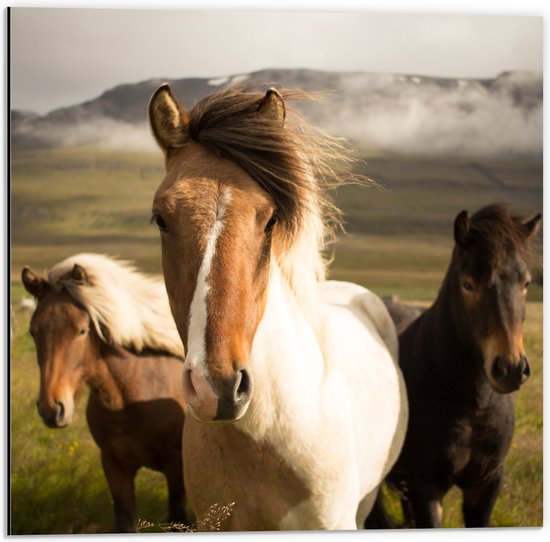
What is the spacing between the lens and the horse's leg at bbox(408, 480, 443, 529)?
8.21ft

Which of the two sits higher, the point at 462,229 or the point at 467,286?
the point at 462,229

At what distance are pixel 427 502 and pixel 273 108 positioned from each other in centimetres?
144

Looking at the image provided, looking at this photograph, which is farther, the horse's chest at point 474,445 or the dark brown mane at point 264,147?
the horse's chest at point 474,445

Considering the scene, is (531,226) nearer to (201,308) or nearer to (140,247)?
(201,308)

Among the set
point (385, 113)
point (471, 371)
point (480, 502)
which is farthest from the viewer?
point (385, 113)

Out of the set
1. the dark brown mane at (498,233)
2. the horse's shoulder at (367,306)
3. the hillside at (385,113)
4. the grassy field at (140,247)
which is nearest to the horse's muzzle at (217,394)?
the horse's shoulder at (367,306)

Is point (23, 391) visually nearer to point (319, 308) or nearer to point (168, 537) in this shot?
point (168, 537)

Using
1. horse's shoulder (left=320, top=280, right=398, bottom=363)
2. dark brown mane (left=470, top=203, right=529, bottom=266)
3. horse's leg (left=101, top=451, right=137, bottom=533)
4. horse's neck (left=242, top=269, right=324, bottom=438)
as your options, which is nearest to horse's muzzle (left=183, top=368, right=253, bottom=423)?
horse's neck (left=242, top=269, right=324, bottom=438)

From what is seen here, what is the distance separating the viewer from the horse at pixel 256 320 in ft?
5.16

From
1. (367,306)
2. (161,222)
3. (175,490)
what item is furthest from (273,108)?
(175,490)

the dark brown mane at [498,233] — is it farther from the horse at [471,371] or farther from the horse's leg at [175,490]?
the horse's leg at [175,490]

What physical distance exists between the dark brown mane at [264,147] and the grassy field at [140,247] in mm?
1335

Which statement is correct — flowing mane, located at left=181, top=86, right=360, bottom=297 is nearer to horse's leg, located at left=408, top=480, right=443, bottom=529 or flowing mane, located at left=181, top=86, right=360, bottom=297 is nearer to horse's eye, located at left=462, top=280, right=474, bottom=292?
horse's eye, located at left=462, top=280, right=474, bottom=292

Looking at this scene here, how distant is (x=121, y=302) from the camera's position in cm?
275
